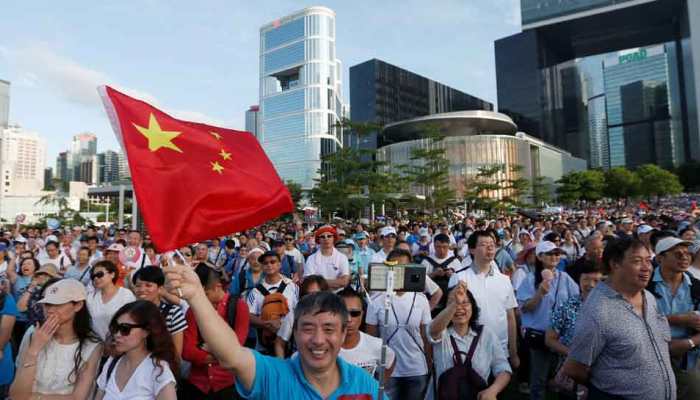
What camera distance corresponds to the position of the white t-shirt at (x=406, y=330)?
3.64 meters

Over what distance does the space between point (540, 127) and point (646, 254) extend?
87911mm

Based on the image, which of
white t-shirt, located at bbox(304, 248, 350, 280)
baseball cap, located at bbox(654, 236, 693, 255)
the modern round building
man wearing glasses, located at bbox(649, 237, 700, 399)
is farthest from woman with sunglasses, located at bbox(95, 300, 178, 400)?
the modern round building

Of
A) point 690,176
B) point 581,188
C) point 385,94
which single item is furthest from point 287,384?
point 385,94

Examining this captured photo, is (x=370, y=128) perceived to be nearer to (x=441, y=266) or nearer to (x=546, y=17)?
(x=441, y=266)

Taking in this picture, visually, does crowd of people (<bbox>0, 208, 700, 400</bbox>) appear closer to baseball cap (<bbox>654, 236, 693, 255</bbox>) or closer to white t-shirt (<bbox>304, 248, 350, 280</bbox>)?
baseball cap (<bbox>654, 236, 693, 255</bbox>)

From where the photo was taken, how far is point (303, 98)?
99.6 m

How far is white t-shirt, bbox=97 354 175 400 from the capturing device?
253 cm

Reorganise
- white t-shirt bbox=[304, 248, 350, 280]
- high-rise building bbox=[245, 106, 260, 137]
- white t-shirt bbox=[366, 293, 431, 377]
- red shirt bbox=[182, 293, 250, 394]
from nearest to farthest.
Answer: red shirt bbox=[182, 293, 250, 394] < white t-shirt bbox=[366, 293, 431, 377] < white t-shirt bbox=[304, 248, 350, 280] < high-rise building bbox=[245, 106, 260, 137]

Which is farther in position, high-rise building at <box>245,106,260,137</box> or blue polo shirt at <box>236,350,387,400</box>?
high-rise building at <box>245,106,260,137</box>

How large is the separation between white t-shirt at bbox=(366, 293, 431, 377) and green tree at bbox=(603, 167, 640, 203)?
70.0 meters

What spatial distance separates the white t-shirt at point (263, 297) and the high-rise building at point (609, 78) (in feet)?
210

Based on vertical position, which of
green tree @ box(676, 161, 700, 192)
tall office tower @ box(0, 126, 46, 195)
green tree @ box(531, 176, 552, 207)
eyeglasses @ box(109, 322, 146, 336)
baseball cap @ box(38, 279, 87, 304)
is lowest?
eyeglasses @ box(109, 322, 146, 336)

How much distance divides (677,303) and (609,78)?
410 ft

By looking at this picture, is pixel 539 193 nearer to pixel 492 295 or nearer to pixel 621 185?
pixel 621 185
